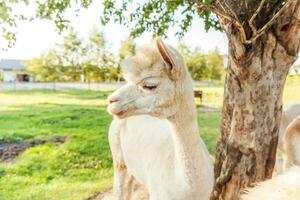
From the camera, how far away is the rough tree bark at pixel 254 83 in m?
2.65

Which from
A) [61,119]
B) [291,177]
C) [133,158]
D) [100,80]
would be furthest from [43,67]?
[291,177]

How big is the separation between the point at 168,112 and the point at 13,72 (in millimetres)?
31976

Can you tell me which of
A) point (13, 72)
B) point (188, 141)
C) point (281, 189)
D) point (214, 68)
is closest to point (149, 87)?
point (188, 141)

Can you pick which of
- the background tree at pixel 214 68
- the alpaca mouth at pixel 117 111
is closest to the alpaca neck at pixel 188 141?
the alpaca mouth at pixel 117 111

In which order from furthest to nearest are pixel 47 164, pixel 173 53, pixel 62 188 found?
pixel 47 164
pixel 62 188
pixel 173 53

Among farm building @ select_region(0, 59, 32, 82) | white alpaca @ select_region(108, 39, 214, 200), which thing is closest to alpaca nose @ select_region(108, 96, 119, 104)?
white alpaca @ select_region(108, 39, 214, 200)

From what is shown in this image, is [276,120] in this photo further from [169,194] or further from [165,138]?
[169,194]

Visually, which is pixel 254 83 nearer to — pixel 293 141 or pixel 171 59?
pixel 293 141

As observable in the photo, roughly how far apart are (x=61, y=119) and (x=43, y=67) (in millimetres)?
15100

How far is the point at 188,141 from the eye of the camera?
6.63 ft

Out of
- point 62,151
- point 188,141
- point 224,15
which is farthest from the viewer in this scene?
point 62,151

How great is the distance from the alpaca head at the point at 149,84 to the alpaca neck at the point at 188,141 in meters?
0.08

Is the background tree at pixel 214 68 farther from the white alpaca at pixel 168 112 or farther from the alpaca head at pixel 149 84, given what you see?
the alpaca head at pixel 149 84

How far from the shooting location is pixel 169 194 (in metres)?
2.07
